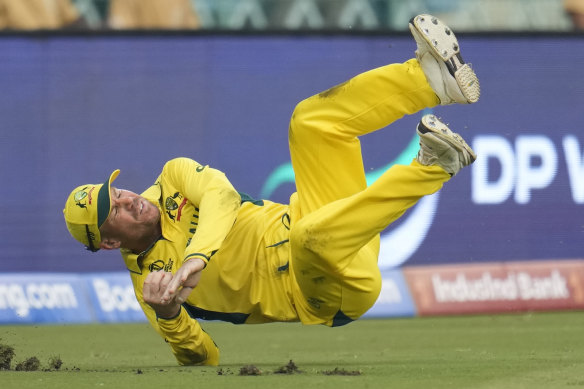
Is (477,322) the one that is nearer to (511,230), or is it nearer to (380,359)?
(511,230)

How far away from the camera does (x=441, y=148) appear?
5.02m

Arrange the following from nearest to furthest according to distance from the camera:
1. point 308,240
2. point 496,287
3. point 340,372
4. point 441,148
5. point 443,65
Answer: point 441,148 → point 308,240 → point 443,65 → point 340,372 → point 496,287

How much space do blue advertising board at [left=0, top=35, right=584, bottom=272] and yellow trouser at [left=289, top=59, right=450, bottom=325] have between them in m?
5.78

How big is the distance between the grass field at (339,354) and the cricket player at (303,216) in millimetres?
391

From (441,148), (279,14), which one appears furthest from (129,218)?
(279,14)

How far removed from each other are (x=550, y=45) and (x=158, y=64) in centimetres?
428

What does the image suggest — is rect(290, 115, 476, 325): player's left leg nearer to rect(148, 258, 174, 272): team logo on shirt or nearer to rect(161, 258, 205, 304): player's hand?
rect(161, 258, 205, 304): player's hand

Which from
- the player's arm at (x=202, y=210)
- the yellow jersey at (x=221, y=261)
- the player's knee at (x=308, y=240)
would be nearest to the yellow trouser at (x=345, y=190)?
the player's knee at (x=308, y=240)

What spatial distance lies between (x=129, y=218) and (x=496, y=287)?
658 cm

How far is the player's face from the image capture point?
18.6ft

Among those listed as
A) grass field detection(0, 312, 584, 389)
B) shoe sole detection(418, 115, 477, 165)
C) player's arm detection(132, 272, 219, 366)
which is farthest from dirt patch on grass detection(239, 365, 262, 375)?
shoe sole detection(418, 115, 477, 165)

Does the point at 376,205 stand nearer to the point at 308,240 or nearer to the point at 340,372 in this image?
the point at 308,240

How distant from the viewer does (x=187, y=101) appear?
38.6ft

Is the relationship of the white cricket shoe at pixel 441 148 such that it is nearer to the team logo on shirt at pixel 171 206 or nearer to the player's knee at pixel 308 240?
the player's knee at pixel 308 240
